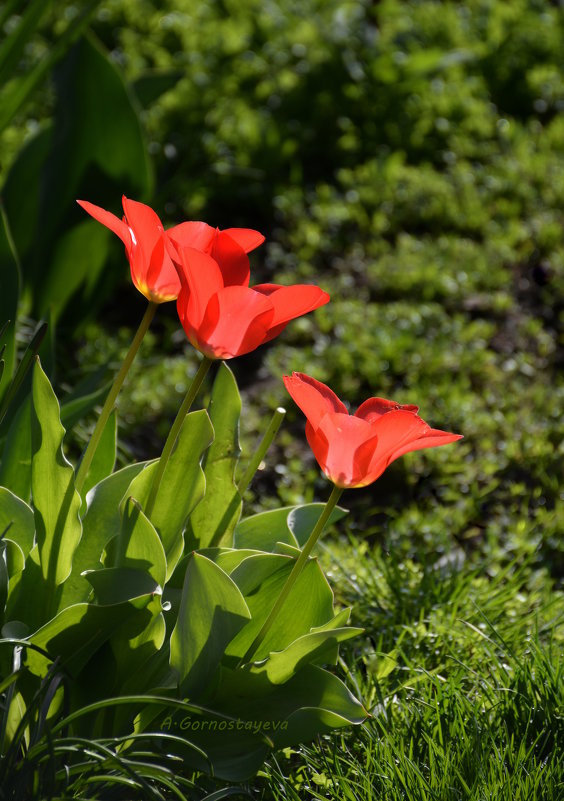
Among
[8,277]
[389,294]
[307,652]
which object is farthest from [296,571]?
[389,294]

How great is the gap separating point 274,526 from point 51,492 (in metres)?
0.38

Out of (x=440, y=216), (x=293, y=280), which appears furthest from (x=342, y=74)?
(x=293, y=280)

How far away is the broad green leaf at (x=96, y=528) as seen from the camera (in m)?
1.30

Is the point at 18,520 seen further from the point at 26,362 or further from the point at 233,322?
the point at 233,322

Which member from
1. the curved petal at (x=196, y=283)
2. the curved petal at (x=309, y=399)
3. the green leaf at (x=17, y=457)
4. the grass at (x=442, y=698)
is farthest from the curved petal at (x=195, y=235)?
the grass at (x=442, y=698)

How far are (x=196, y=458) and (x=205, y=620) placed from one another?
0.75ft

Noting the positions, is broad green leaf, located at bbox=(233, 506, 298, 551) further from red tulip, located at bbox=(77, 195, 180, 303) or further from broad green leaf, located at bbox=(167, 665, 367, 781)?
red tulip, located at bbox=(77, 195, 180, 303)

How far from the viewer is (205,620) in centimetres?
117

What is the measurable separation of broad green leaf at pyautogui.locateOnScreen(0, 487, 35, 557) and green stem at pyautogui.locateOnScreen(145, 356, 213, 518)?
0.19 meters

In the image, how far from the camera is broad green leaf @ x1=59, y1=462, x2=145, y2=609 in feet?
4.28

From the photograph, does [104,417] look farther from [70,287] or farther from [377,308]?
[377,308]

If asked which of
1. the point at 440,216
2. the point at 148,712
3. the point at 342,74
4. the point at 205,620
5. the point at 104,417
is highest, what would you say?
the point at 104,417

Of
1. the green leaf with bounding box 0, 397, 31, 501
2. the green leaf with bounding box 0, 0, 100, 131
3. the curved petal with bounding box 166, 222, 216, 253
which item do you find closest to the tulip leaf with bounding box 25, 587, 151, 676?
the green leaf with bounding box 0, 397, 31, 501

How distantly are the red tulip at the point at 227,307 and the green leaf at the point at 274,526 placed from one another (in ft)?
1.45
